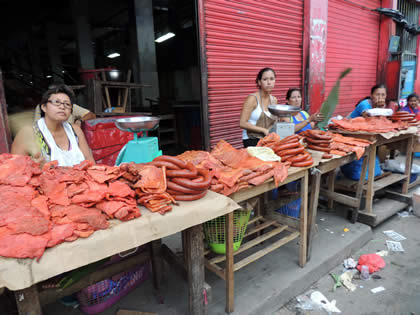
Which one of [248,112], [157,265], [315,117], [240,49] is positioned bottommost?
[157,265]

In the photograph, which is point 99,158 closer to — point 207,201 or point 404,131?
point 207,201

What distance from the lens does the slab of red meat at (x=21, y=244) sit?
1.15 meters

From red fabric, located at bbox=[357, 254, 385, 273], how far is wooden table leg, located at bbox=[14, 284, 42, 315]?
10.0ft

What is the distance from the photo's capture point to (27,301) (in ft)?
4.43

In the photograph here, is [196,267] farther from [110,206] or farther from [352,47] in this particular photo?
[352,47]

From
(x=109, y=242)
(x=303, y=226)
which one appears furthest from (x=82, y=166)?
(x=303, y=226)

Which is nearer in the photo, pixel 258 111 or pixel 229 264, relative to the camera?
pixel 229 264

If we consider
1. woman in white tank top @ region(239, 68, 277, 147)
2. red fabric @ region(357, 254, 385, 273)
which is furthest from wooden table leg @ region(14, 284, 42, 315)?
red fabric @ region(357, 254, 385, 273)

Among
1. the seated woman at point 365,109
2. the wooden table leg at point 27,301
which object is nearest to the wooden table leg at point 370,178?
the seated woman at point 365,109

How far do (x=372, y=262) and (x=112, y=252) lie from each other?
9.54 feet

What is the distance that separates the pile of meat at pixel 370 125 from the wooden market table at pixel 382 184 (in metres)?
0.08

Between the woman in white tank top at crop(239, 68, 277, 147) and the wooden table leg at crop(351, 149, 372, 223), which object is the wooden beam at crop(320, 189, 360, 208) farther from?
the woman in white tank top at crop(239, 68, 277, 147)

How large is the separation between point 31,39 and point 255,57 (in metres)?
11.2

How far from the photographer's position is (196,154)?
2451 mm
